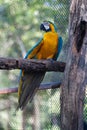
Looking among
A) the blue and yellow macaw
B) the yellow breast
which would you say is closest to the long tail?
the blue and yellow macaw

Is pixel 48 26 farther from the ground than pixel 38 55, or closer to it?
farther from the ground

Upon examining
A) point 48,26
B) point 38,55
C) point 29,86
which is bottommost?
point 29,86

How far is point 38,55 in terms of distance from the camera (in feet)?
6.66

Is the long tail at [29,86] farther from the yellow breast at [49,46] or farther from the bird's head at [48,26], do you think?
the bird's head at [48,26]

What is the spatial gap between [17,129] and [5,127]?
0.13m

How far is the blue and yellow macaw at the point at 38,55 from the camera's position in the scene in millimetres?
1858

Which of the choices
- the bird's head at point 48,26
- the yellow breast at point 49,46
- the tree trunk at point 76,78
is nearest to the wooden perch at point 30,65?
the tree trunk at point 76,78

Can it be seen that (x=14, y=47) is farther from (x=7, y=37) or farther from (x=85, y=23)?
(x=85, y=23)

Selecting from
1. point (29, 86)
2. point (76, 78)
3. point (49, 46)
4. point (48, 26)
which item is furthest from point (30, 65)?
point (48, 26)

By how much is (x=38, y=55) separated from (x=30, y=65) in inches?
16.9

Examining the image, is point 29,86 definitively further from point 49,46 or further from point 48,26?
point 48,26

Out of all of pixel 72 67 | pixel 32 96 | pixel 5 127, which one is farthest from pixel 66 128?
pixel 5 127

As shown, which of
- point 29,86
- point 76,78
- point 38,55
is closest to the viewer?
point 76,78

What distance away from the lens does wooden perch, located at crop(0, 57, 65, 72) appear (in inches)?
59.8
